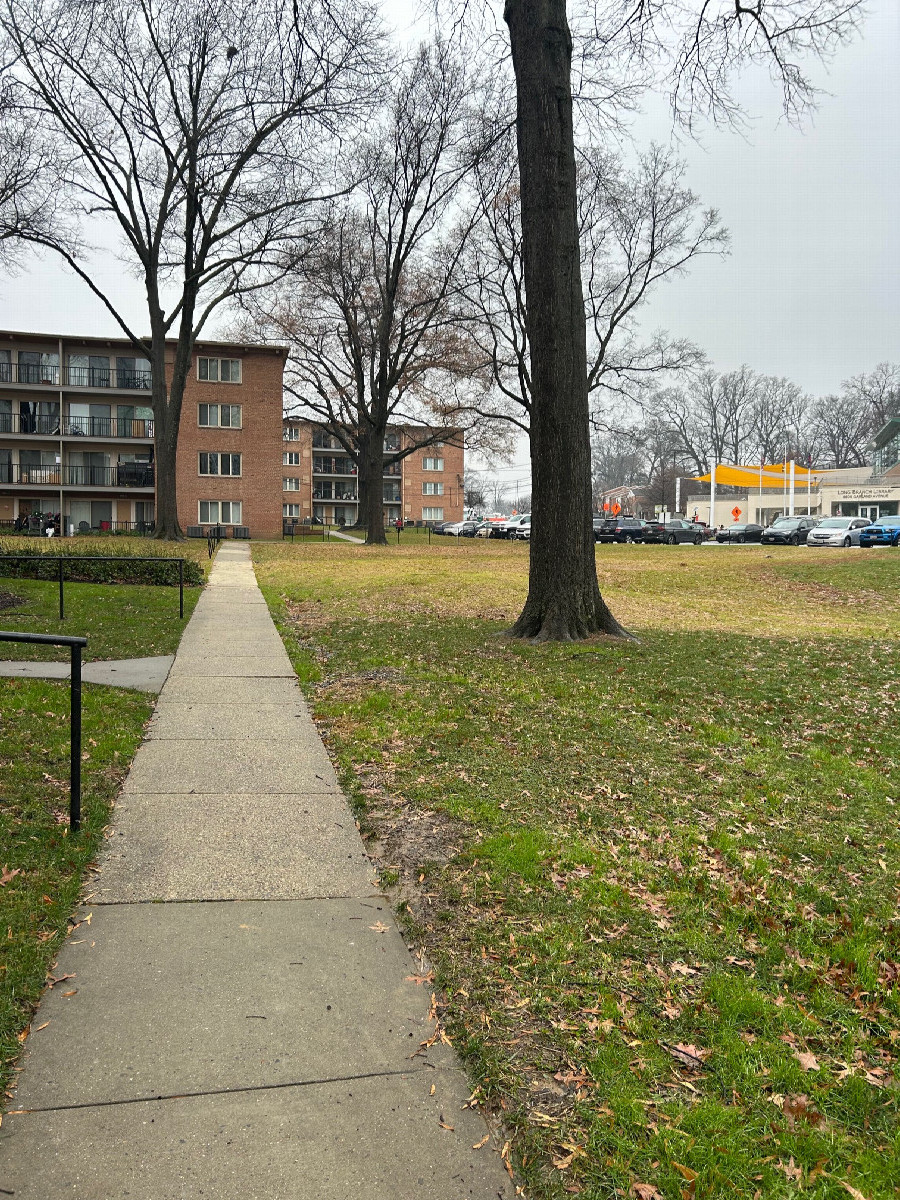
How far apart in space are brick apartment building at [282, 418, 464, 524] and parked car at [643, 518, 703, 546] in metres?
31.7

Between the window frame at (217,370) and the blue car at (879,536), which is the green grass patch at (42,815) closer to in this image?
the blue car at (879,536)

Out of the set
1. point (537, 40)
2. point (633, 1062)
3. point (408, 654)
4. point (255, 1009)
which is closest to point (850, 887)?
point (633, 1062)

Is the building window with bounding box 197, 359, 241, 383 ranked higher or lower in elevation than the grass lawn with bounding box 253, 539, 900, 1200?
higher

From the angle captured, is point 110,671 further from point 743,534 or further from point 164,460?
point 743,534

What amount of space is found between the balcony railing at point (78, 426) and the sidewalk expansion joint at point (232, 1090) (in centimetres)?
5054

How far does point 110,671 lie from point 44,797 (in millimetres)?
4225

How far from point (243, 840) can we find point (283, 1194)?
262cm

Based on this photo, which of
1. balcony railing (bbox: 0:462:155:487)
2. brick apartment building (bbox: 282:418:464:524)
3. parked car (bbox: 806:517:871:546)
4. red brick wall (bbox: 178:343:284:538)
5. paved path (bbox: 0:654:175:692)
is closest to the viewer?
paved path (bbox: 0:654:175:692)

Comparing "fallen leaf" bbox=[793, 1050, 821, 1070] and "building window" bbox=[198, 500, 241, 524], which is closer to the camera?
"fallen leaf" bbox=[793, 1050, 821, 1070]

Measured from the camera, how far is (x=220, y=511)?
1897 inches

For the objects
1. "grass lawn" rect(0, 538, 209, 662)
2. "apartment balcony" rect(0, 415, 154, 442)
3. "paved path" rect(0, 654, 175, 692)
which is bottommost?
"paved path" rect(0, 654, 175, 692)

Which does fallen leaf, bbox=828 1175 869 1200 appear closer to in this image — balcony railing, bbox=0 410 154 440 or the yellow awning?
balcony railing, bbox=0 410 154 440

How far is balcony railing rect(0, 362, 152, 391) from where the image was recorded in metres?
49.1

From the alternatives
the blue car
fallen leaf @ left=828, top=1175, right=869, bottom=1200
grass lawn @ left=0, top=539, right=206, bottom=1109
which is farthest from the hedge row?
the blue car
